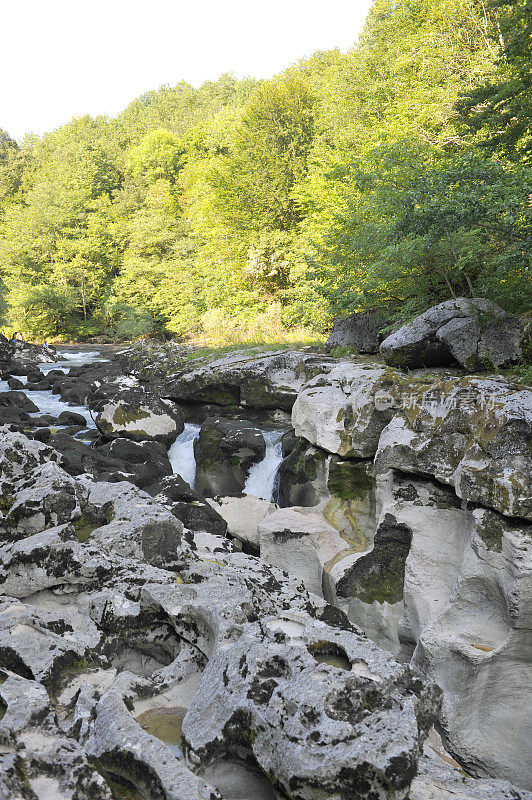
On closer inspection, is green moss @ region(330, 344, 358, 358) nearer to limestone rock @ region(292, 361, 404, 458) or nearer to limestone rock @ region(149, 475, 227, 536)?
limestone rock @ region(292, 361, 404, 458)

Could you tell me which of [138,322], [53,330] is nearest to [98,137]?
[53,330]

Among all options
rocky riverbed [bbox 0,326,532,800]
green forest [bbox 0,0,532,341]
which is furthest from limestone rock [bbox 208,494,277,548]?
green forest [bbox 0,0,532,341]

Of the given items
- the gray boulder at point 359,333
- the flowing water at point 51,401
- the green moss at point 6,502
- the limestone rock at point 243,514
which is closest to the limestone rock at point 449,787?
the green moss at point 6,502

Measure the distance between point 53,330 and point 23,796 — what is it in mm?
47355

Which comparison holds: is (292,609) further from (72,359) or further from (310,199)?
(72,359)

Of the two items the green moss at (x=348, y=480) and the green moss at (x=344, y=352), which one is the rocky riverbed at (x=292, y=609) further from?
the green moss at (x=344, y=352)

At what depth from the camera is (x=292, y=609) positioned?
16.0ft

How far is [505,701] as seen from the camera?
555cm

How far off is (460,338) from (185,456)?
773cm

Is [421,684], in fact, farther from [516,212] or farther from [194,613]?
[516,212]

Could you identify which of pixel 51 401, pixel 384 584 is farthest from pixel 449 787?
pixel 51 401

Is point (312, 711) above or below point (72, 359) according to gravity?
below

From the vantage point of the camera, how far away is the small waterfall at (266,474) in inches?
464

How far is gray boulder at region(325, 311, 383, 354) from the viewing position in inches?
574
